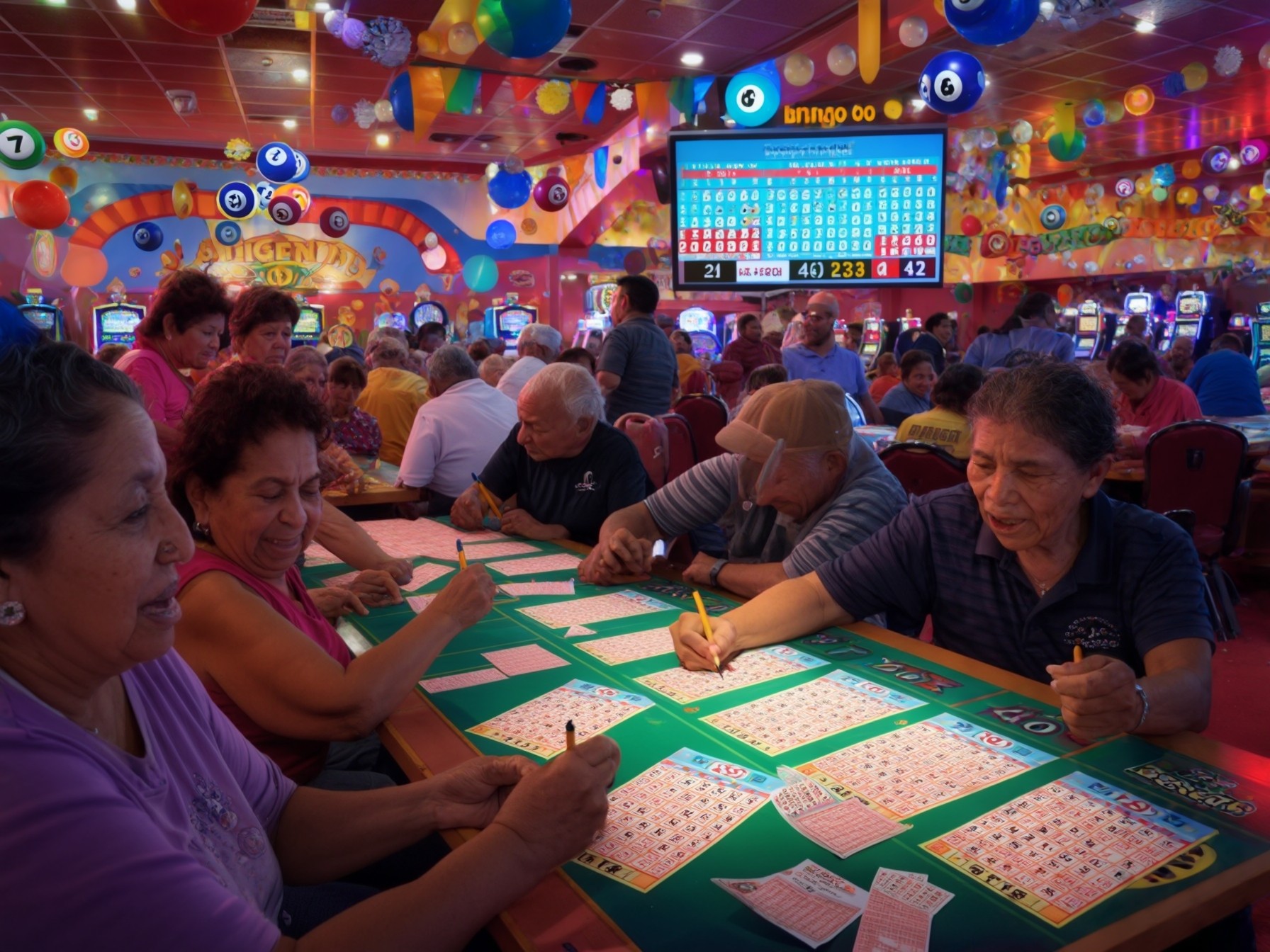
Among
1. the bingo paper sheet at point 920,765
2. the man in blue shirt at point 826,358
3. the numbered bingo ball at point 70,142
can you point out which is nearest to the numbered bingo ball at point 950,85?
the man in blue shirt at point 826,358

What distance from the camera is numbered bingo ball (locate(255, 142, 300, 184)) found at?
980cm

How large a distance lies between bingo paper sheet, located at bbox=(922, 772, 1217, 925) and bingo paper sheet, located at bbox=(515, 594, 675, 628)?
111 centimetres

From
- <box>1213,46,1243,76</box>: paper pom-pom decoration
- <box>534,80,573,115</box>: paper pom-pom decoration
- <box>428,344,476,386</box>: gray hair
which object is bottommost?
<box>428,344,476,386</box>: gray hair

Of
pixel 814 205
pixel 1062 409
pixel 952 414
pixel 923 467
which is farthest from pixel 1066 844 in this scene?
pixel 814 205

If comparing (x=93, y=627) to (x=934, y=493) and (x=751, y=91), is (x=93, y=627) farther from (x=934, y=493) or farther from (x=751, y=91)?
(x=751, y=91)

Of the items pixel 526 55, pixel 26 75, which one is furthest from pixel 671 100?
pixel 26 75

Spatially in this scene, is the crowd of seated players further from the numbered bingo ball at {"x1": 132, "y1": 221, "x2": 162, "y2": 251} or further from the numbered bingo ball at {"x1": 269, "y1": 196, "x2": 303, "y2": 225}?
the numbered bingo ball at {"x1": 132, "y1": 221, "x2": 162, "y2": 251}

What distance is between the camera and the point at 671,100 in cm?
961

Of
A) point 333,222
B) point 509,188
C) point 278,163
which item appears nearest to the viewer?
point 278,163

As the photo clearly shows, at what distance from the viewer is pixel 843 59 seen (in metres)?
7.14

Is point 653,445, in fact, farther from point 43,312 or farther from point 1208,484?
point 43,312

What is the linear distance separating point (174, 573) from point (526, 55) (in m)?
4.98

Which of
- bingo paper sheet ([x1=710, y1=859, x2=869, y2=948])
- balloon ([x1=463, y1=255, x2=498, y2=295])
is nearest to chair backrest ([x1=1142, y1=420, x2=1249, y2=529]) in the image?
bingo paper sheet ([x1=710, y1=859, x2=869, y2=948])

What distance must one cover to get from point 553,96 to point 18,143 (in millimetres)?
5119
